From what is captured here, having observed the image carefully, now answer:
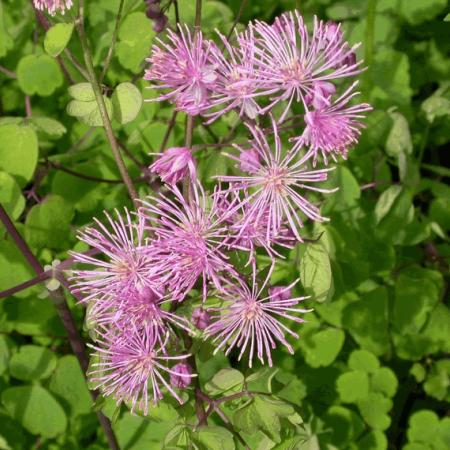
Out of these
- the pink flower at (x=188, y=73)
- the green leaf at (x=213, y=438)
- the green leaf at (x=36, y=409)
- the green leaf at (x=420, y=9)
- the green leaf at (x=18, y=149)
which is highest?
the pink flower at (x=188, y=73)

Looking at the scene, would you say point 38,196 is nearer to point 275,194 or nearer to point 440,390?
point 275,194

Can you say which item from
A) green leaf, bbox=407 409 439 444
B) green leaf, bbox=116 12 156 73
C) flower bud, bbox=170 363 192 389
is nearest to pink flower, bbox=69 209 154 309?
flower bud, bbox=170 363 192 389

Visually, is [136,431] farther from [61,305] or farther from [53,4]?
[53,4]

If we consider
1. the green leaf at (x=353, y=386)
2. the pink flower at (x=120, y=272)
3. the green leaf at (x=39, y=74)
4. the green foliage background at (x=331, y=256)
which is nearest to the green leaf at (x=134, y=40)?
the green foliage background at (x=331, y=256)

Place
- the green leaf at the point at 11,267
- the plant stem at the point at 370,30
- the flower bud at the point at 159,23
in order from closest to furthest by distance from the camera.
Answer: the flower bud at the point at 159,23
the green leaf at the point at 11,267
the plant stem at the point at 370,30

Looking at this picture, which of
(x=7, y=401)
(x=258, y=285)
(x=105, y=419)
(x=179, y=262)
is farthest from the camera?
(x=7, y=401)

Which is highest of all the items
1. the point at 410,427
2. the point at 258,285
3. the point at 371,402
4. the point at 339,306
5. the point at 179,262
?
the point at 179,262

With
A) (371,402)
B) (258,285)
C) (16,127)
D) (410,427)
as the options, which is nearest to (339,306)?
(371,402)

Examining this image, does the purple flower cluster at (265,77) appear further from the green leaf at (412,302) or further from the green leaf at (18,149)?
the green leaf at (412,302)
